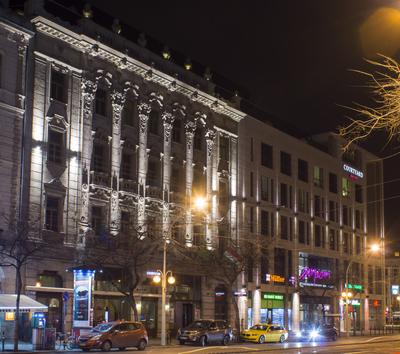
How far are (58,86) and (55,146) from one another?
4.03 m

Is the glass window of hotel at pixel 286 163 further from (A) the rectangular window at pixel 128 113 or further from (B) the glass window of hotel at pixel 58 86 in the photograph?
(B) the glass window of hotel at pixel 58 86

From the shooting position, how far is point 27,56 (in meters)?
43.8

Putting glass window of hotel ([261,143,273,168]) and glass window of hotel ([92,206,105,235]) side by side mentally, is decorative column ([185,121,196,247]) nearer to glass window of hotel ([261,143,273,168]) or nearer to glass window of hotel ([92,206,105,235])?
glass window of hotel ([92,206,105,235])

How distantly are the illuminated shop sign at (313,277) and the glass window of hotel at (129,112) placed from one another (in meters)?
27.7

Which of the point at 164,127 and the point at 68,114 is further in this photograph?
the point at 164,127

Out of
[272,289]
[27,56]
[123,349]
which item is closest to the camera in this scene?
[123,349]

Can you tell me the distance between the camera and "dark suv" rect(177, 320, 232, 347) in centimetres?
4484

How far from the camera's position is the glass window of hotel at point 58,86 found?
45.7m

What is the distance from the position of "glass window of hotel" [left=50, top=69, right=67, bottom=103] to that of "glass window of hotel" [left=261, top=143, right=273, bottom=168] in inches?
Result: 1032

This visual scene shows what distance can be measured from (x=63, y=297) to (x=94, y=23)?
18.7 metres

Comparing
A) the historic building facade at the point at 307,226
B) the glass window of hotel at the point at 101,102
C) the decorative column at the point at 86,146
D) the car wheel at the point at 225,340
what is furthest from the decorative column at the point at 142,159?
the historic building facade at the point at 307,226

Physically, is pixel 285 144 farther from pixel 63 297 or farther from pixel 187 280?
pixel 63 297

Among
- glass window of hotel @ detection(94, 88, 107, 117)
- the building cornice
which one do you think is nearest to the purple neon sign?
the building cornice

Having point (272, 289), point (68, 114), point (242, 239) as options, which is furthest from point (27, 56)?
point (272, 289)
